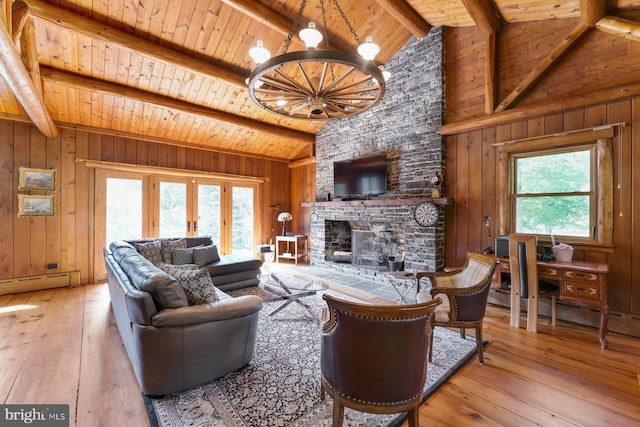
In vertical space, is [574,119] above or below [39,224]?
above

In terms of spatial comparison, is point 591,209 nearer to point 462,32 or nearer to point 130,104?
point 462,32

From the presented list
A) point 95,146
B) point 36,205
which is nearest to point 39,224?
point 36,205

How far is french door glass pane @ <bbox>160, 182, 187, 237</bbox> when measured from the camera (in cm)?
605

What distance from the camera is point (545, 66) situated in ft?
11.6

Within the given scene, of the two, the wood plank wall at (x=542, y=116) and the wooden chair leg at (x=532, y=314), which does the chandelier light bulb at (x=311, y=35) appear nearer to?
the wood plank wall at (x=542, y=116)

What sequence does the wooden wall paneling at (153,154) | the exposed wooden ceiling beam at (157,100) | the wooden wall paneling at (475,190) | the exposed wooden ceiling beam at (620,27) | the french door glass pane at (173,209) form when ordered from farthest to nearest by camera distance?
the french door glass pane at (173,209)
the wooden wall paneling at (153,154)
the wooden wall paneling at (475,190)
the exposed wooden ceiling beam at (157,100)
the exposed wooden ceiling beam at (620,27)

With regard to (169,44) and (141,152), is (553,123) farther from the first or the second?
(141,152)

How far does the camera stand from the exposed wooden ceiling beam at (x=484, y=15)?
11.4 ft

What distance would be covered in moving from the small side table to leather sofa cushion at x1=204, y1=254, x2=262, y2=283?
2.38 meters

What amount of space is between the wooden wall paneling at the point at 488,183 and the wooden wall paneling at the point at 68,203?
7031 mm

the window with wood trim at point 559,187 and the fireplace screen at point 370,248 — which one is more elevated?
the window with wood trim at point 559,187

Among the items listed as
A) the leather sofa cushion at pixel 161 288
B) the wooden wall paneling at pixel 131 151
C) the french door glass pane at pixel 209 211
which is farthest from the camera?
the french door glass pane at pixel 209 211

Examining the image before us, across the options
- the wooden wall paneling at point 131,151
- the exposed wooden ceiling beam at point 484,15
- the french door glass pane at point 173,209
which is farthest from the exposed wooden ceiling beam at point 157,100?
the exposed wooden ceiling beam at point 484,15

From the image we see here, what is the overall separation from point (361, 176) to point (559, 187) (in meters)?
3.11
